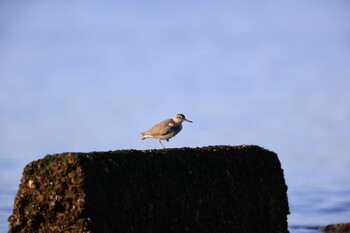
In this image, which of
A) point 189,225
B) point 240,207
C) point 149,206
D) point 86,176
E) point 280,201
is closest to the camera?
point 86,176

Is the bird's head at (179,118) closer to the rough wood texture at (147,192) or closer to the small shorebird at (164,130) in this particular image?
the small shorebird at (164,130)

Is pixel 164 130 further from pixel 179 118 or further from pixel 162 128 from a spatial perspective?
pixel 179 118

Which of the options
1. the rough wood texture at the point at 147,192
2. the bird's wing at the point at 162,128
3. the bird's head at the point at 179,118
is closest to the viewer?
the rough wood texture at the point at 147,192

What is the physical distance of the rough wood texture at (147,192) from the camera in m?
11.3

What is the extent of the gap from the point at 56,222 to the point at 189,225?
8.59 feet

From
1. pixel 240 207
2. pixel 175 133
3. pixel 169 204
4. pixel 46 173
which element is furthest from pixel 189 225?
pixel 175 133

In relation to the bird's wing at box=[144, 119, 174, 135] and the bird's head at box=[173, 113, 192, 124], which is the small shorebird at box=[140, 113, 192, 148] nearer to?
the bird's wing at box=[144, 119, 174, 135]

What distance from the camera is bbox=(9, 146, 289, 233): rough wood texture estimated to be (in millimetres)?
11320

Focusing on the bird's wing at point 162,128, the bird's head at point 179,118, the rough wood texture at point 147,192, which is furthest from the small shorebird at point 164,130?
the rough wood texture at point 147,192

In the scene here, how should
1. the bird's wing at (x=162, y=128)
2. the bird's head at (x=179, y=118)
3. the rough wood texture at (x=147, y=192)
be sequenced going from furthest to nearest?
the bird's head at (x=179, y=118)
the bird's wing at (x=162, y=128)
the rough wood texture at (x=147, y=192)

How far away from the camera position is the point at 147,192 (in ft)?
40.4

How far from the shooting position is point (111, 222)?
1146 cm

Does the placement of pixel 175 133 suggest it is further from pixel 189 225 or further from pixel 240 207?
pixel 189 225

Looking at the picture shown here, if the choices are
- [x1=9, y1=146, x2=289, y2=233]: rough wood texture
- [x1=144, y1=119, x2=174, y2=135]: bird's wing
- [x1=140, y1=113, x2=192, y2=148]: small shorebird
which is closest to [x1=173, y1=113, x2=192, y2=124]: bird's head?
[x1=140, y1=113, x2=192, y2=148]: small shorebird
